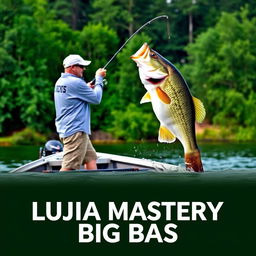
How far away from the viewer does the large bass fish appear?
1059cm

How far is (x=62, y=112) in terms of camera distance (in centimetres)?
1138

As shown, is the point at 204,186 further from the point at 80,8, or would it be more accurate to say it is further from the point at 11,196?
the point at 80,8

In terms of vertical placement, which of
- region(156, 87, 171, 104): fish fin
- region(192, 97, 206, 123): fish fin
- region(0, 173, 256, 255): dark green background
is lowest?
region(0, 173, 256, 255): dark green background

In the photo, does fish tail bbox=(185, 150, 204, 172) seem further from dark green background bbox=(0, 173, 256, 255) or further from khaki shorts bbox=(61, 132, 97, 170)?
khaki shorts bbox=(61, 132, 97, 170)

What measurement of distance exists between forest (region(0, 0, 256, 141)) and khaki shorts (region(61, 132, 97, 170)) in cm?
4521

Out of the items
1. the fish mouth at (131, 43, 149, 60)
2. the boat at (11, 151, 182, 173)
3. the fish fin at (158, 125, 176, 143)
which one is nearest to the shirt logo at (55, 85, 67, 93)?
the fish mouth at (131, 43, 149, 60)

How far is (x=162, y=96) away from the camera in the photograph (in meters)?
10.8

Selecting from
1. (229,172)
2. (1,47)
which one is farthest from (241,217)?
(1,47)

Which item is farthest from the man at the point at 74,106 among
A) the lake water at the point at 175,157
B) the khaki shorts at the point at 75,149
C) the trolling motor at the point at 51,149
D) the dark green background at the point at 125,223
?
the lake water at the point at 175,157

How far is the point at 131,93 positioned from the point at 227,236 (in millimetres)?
55937

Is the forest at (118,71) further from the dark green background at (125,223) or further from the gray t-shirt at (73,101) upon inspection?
the dark green background at (125,223)

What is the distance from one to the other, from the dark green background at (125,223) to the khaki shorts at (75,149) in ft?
5.11

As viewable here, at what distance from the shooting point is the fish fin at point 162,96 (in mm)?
10758

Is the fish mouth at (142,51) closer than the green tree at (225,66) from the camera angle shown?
Yes
